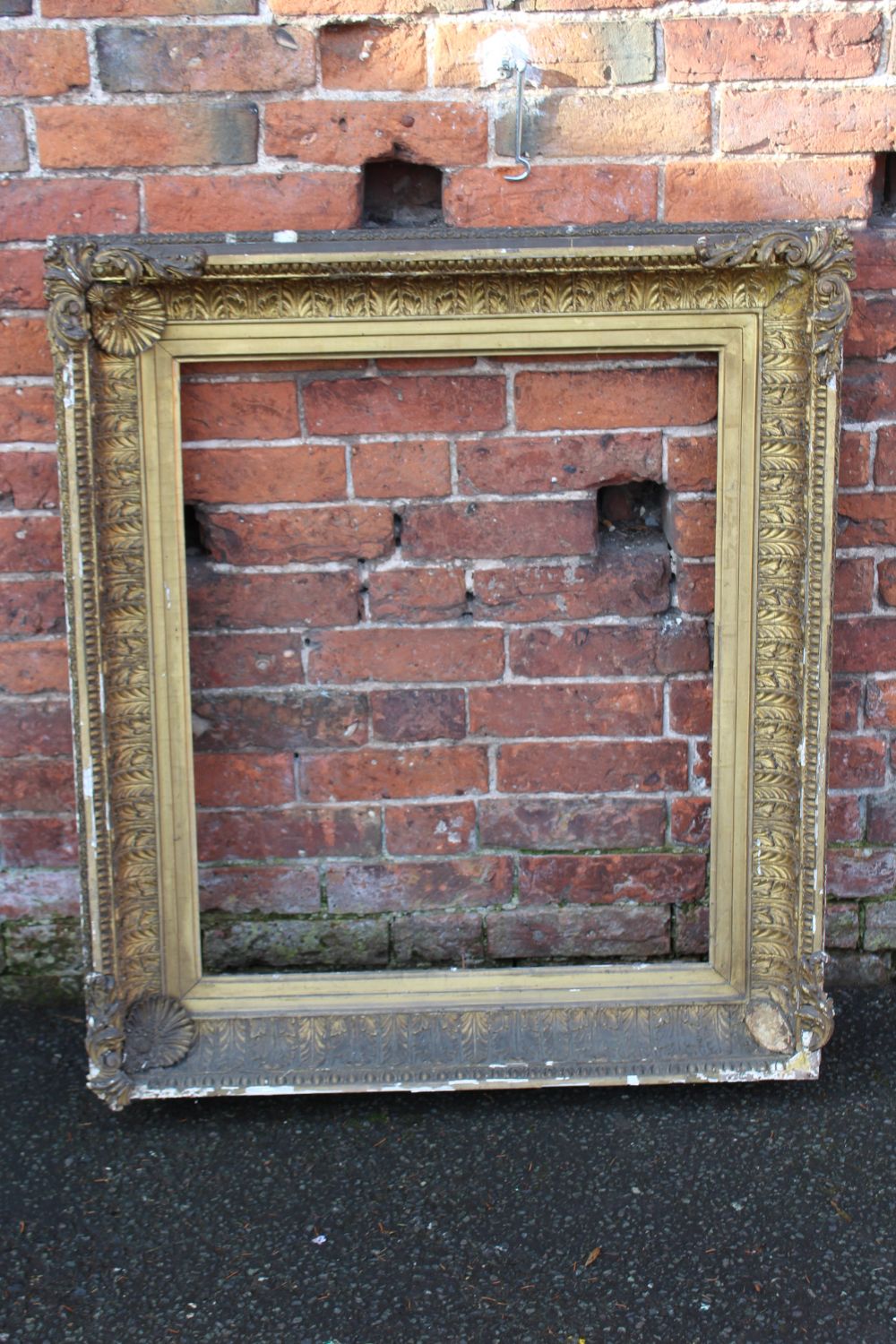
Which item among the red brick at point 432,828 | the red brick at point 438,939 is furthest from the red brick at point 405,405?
the red brick at point 438,939

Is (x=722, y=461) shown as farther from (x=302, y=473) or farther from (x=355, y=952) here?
(x=355, y=952)

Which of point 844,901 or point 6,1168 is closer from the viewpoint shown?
point 6,1168

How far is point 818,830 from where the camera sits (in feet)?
6.17

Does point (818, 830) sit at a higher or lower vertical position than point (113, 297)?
lower

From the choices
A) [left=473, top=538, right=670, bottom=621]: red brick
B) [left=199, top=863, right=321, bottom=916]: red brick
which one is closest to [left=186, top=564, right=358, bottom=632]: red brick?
[left=473, top=538, right=670, bottom=621]: red brick

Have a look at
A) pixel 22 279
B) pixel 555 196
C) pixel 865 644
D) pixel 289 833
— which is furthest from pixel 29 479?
pixel 865 644

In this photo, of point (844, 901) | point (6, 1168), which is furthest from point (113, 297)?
point (844, 901)

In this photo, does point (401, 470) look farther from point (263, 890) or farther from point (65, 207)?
point (263, 890)

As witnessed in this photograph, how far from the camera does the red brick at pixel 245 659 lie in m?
1.99

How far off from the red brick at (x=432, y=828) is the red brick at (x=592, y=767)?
0.31ft

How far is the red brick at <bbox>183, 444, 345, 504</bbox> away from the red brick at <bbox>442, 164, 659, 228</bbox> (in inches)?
17.4

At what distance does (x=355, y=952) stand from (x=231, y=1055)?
31 centimetres

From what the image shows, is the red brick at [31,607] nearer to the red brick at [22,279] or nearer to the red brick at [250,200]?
the red brick at [22,279]

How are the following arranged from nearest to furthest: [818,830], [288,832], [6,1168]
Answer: [6,1168], [818,830], [288,832]
